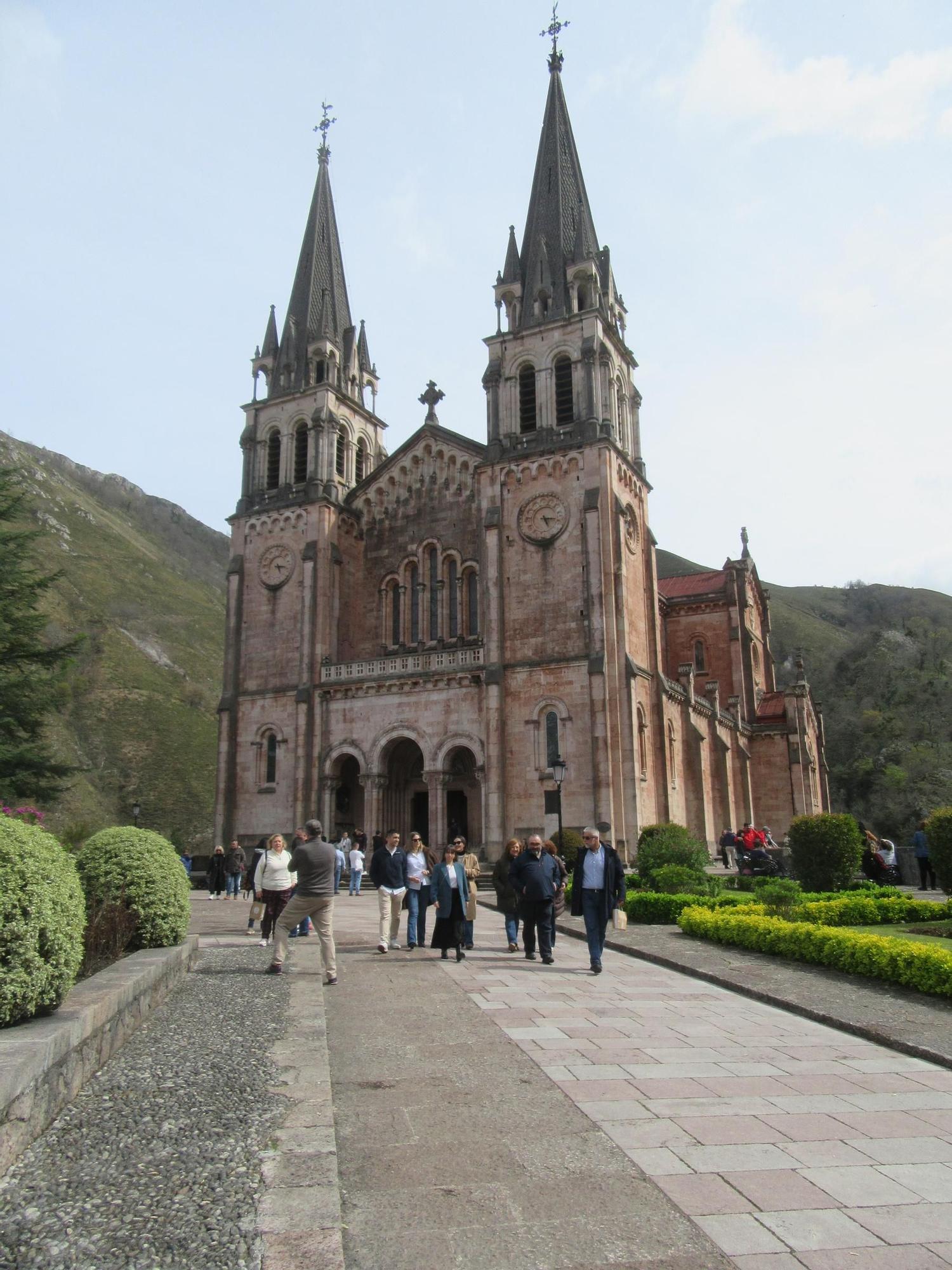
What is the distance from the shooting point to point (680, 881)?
19.1 metres

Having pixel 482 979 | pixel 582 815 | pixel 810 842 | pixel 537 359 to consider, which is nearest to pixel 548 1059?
pixel 482 979

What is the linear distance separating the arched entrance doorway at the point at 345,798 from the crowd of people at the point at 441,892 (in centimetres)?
1896

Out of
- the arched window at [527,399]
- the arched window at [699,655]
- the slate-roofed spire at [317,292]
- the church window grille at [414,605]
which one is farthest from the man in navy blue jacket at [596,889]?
the arched window at [699,655]

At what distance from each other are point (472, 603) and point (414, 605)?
8.56ft

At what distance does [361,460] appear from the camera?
42.0 metres

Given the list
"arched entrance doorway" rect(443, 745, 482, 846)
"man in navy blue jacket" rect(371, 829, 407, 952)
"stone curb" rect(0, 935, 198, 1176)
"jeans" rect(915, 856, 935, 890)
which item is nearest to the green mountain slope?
"arched entrance doorway" rect(443, 745, 482, 846)

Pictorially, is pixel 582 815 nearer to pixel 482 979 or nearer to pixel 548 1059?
pixel 482 979

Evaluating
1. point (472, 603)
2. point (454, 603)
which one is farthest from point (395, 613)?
point (472, 603)

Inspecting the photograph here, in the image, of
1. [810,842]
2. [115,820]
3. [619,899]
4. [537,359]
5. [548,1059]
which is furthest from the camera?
[115,820]

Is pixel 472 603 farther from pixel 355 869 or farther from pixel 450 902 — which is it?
pixel 450 902

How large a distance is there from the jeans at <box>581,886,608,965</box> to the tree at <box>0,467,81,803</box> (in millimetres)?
23867

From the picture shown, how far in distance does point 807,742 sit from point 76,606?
215 feet

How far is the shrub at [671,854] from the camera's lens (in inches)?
813

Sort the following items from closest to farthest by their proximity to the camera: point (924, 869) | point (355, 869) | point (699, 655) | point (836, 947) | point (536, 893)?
point (836, 947) < point (536, 893) < point (924, 869) < point (355, 869) < point (699, 655)
